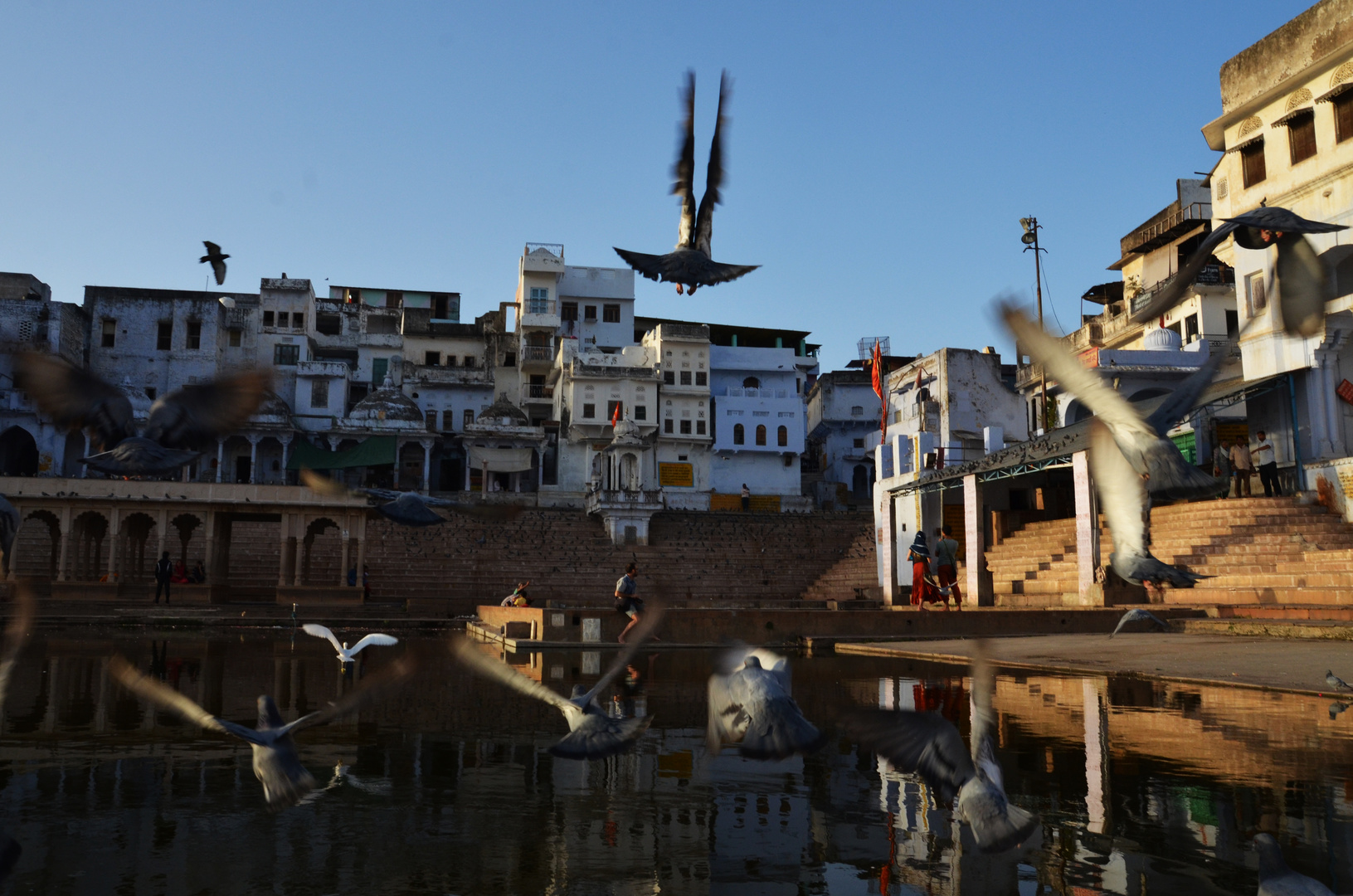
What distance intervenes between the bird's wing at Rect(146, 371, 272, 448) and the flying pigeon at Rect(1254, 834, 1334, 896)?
288 inches

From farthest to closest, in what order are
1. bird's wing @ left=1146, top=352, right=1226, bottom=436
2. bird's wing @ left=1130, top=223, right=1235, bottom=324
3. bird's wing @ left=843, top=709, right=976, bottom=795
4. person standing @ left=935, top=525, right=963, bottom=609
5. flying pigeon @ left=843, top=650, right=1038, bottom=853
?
person standing @ left=935, top=525, right=963, bottom=609 → bird's wing @ left=1130, top=223, right=1235, bottom=324 → bird's wing @ left=1146, top=352, right=1226, bottom=436 → bird's wing @ left=843, top=709, right=976, bottom=795 → flying pigeon @ left=843, top=650, right=1038, bottom=853

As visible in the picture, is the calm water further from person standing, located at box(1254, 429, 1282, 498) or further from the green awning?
the green awning

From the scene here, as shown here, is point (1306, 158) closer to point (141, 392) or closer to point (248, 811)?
point (248, 811)

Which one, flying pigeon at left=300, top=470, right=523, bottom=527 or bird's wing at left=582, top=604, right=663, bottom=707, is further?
flying pigeon at left=300, top=470, right=523, bottom=527

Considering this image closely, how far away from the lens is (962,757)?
4.94 m

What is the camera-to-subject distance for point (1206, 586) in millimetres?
21234

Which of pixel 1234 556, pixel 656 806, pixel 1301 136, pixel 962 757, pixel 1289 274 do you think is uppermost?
pixel 1301 136

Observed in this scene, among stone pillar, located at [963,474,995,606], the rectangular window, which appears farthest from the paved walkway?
the rectangular window

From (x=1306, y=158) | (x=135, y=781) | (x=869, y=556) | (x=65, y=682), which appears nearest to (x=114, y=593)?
(x=65, y=682)

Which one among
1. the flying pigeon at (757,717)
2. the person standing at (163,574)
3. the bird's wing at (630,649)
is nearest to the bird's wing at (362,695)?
the bird's wing at (630,649)

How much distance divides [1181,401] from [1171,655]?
9.29 meters

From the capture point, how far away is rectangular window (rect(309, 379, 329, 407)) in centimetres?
5681

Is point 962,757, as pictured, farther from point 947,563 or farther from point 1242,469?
point 1242,469

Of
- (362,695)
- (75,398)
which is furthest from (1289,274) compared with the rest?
(75,398)
